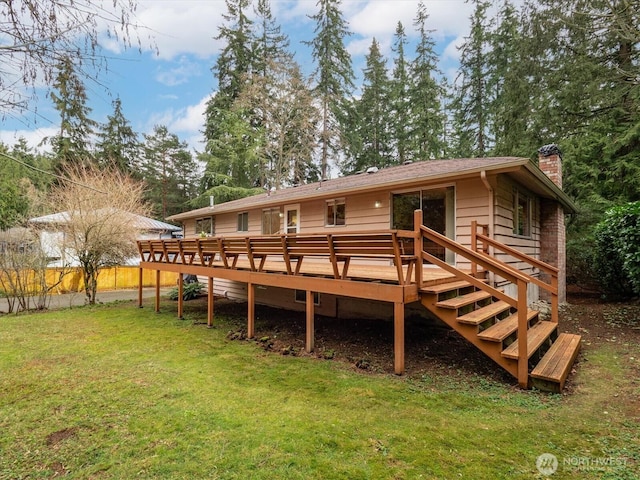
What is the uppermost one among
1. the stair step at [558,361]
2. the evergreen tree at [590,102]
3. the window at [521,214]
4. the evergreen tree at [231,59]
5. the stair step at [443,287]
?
the evergreen tree at [231,59]

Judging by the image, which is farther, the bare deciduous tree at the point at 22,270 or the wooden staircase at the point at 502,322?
the bare deciduous tree at the point at 22,270

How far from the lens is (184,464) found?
8.45 ft

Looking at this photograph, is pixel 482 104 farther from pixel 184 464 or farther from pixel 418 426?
pixel 184 464

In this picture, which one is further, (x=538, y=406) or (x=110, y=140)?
(x=110, y=140)

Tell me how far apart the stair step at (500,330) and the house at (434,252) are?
21mm

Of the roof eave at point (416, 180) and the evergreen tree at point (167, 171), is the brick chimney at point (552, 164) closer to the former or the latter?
the roof eave at point (416, 180)

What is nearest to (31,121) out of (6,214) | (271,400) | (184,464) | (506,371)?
(184,464)

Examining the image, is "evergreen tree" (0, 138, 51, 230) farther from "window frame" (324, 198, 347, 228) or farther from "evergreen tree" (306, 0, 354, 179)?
"evergreen tree" (306, 0, 354, 179)

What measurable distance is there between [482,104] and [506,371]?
19.8 m

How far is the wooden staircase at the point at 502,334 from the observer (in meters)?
3.89

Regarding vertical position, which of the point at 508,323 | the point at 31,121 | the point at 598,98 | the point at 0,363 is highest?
the point at 598,98

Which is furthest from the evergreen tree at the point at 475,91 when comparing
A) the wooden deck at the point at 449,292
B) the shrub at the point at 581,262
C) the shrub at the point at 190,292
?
the shrub at the point at 190,292

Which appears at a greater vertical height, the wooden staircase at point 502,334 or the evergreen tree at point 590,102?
the evergreen tree at point 590,102

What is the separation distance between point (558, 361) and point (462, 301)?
1.32 m
